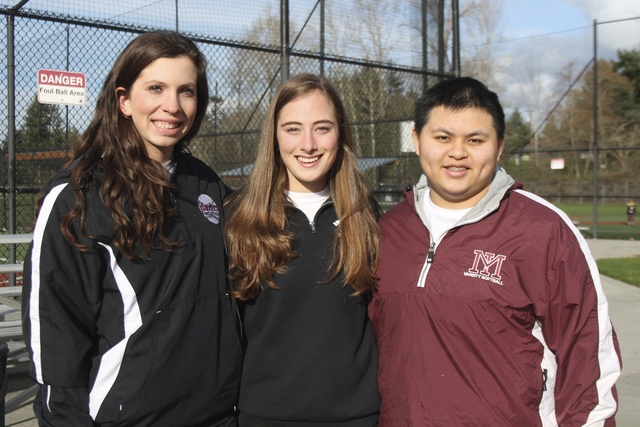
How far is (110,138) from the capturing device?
7.22 feet

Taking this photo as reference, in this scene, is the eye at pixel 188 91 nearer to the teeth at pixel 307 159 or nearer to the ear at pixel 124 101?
the ear at pixel 124 101

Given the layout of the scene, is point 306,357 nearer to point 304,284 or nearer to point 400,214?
point 304,284

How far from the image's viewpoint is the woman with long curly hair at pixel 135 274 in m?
1.94

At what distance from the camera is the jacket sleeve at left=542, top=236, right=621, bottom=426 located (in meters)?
2.04

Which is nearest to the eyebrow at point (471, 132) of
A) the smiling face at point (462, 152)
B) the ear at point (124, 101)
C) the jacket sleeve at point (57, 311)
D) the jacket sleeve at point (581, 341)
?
the smiling face at point (462, 152)

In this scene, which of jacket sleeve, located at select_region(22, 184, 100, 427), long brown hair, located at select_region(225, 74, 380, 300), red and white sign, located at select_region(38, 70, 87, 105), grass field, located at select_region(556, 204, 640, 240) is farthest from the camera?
grass field, located at select_region(556, 204, 640, 240)

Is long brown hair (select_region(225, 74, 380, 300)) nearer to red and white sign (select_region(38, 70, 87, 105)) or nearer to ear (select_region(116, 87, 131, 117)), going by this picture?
ear (select_region(116, 87, 131, 117))

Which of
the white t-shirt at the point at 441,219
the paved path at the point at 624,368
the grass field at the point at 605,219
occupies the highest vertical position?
the white t-shirt at the point at 441,219

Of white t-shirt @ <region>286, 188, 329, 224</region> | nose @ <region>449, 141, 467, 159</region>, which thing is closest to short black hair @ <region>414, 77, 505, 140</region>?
nose @ <region>449, 141, 467, 159</region>

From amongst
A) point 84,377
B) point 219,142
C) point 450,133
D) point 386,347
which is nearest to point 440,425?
point 386,347

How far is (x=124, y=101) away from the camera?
88.5 inches

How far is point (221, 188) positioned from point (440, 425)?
3.89ft

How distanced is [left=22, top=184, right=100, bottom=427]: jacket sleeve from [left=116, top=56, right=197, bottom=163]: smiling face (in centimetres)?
39

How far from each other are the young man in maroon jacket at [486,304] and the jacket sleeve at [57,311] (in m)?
1.01
